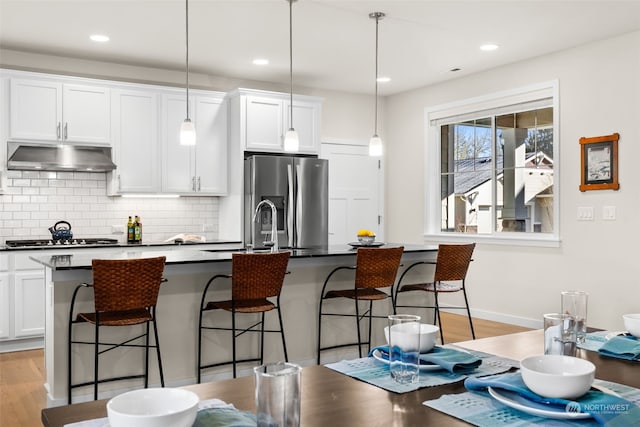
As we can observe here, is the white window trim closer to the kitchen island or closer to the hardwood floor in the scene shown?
the hardwood floor

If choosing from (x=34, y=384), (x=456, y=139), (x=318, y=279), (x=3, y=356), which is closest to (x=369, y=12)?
(x=318, y=279)

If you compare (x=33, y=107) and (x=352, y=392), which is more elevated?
(x=33, y=107)

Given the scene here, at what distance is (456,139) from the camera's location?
7.02 m

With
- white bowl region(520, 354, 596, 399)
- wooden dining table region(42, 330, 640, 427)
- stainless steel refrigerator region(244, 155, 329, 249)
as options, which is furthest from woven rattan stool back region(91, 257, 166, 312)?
stainless steel refrigerator region(244, 155, 329, 249)

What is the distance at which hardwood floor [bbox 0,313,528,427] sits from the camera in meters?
3.50

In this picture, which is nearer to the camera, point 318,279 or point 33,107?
point 318,279

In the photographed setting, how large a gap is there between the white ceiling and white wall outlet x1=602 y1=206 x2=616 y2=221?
1524 millimetres

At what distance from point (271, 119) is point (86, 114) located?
1.91 metres

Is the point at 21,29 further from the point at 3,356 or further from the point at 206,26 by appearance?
the point at 3,356

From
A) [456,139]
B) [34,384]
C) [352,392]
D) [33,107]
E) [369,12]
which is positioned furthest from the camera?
[456,139]

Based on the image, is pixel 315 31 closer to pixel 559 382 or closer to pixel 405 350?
pixel 405 350

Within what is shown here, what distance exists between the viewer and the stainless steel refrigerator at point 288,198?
20.2ft

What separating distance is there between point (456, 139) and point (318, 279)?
3.42m

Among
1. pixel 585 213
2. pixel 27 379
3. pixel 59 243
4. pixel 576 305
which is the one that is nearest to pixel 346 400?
pixel 576 305
